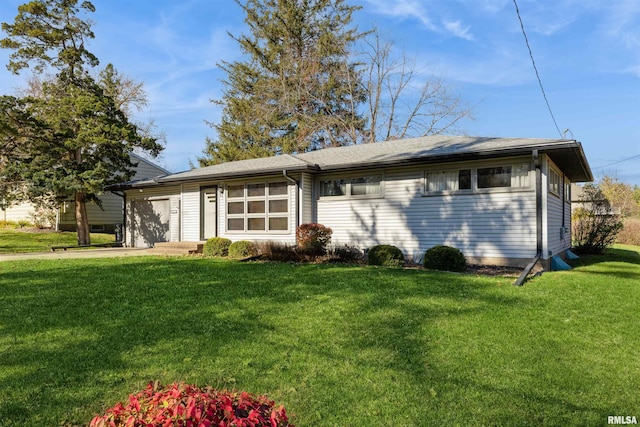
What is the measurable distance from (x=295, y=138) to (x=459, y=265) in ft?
59.2

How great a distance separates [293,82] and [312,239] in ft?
56.8

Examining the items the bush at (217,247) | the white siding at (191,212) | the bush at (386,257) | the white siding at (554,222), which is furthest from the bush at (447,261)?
the white siding at (191,212)

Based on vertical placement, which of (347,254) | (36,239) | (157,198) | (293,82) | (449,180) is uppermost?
(293,82)

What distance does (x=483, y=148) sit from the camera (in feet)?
32.3

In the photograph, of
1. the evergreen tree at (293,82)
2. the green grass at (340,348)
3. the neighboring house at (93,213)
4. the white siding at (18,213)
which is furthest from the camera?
the evergreen tree at (293,82)

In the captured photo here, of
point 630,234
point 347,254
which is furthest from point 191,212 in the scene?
point 630,234

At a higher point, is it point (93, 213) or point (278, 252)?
point (93, 213)

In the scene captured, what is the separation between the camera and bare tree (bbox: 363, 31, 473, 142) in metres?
23.5

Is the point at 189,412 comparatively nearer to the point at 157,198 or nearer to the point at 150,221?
the point at 157,198

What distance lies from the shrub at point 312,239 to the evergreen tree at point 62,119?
369 inches

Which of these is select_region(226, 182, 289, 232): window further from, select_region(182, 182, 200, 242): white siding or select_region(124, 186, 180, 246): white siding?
select_region(124, 186, 180, 246): white siding

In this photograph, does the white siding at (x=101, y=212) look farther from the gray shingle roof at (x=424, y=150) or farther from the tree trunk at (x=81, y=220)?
the gray shingle roof at (x=424, y=150)

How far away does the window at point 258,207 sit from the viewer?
503 inches

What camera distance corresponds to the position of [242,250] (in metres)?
11.4
